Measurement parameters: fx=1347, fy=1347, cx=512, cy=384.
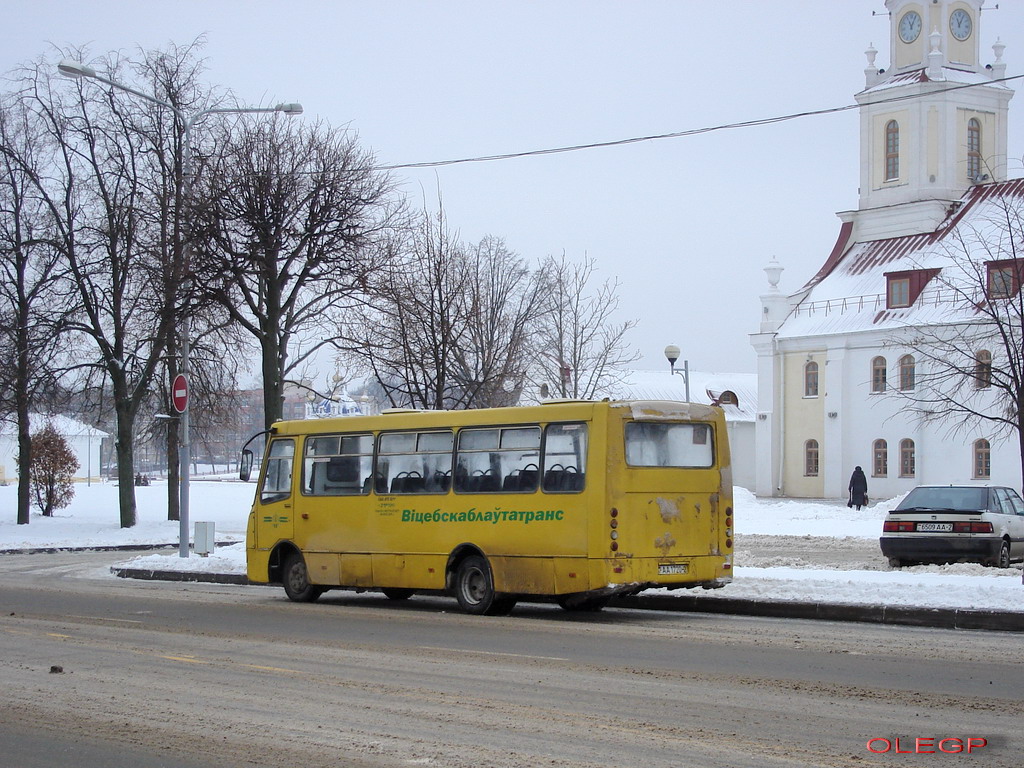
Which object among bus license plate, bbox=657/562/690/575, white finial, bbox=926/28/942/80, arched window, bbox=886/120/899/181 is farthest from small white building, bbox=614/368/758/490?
bus license plate, bbox=657/562/690/575

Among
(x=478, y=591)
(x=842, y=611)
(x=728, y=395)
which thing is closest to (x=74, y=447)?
(x=728, y=395)

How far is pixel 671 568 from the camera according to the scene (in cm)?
1698

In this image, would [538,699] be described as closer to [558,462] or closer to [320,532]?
[558,462]

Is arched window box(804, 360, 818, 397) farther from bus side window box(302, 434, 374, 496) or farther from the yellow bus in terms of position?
the yellow bus

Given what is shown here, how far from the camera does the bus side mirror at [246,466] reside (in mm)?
21203

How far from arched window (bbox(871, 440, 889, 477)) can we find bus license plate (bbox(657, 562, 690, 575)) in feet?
155

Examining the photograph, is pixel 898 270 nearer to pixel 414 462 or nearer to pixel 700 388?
pixel 700 388

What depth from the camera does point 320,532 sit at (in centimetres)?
2028

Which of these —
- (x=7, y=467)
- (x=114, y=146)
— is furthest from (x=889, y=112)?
(x=7, y=467)

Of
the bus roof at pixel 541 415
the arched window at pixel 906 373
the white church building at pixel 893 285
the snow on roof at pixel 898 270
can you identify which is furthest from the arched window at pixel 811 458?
the bus roof at pixel 541 415

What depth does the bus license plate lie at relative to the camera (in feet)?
55.4

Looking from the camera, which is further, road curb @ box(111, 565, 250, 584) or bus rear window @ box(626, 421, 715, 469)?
road curb @ box(111, 565, 250, 584)

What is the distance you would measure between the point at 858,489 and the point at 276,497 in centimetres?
3691

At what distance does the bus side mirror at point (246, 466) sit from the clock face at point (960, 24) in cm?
5374
